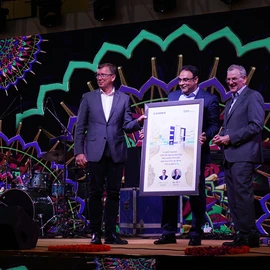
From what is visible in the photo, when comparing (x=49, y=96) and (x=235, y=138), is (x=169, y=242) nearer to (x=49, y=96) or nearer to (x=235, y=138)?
(x=235, y=138)

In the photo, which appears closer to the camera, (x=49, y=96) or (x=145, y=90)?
(x=145, y=90)

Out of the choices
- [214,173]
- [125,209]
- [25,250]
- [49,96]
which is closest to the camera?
[25,250]

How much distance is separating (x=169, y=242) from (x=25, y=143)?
4924 mm

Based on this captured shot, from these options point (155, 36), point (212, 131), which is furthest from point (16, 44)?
point (212, 131)

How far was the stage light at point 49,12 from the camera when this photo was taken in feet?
31.9

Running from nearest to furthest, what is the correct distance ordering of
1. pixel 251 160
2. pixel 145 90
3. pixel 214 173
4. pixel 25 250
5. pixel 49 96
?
pixel 25 250
pixel 251 160
pixel 214 173
pixel 145 90
pixel 49 96

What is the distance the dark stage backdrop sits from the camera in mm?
8531

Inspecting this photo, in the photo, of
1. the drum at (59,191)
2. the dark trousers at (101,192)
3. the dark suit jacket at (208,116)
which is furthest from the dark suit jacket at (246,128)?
the drum at (59,191)

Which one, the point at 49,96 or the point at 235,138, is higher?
the point at 49,96

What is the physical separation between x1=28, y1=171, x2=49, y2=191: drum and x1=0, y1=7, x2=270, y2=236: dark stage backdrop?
2.01ft

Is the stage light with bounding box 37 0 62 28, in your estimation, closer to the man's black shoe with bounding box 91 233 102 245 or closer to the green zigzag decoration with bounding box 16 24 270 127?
the green zigzag decoration with bounding box 16 24 270 127

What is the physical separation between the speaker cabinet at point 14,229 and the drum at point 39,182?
12.5 ft

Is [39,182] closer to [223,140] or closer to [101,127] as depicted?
[101,127]

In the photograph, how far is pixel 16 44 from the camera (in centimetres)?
1012
